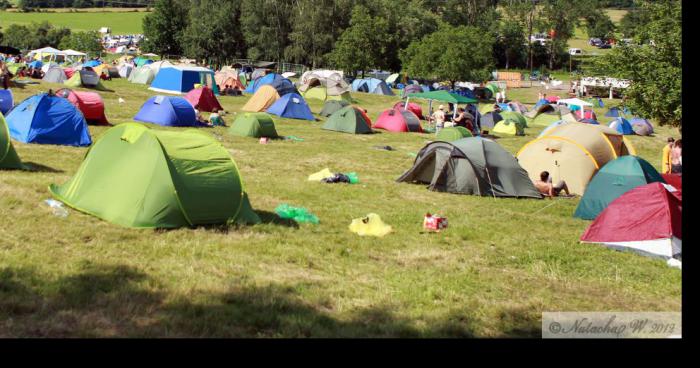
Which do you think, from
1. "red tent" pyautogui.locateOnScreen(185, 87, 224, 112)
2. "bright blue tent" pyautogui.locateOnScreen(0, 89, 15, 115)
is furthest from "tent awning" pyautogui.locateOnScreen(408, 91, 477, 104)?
"bright blue tent" pyautogui.locateOnScreen(0, 89, 15, 115)

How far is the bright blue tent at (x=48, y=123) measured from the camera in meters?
15.1

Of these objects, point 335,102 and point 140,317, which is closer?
point 140,317

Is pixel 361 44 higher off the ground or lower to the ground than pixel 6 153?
higher

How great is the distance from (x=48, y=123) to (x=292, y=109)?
43.5 ft

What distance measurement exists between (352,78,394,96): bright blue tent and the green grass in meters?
80.9

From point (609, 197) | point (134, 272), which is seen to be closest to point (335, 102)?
point (609, 197)

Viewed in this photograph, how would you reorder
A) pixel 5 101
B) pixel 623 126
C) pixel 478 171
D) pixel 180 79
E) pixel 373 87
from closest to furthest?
1. pixel 478 171
2. pixel 5 101
3. pixel 623 126
4. pixel 180 79
5. pixel 373 87

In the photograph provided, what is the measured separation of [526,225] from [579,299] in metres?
4.15

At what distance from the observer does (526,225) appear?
1117 centimetres

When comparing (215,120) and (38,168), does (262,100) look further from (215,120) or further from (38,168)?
(38,168)

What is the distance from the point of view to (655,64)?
45.5ft

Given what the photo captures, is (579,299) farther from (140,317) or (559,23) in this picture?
(559,23)

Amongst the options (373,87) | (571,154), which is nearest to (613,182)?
(571,154)
